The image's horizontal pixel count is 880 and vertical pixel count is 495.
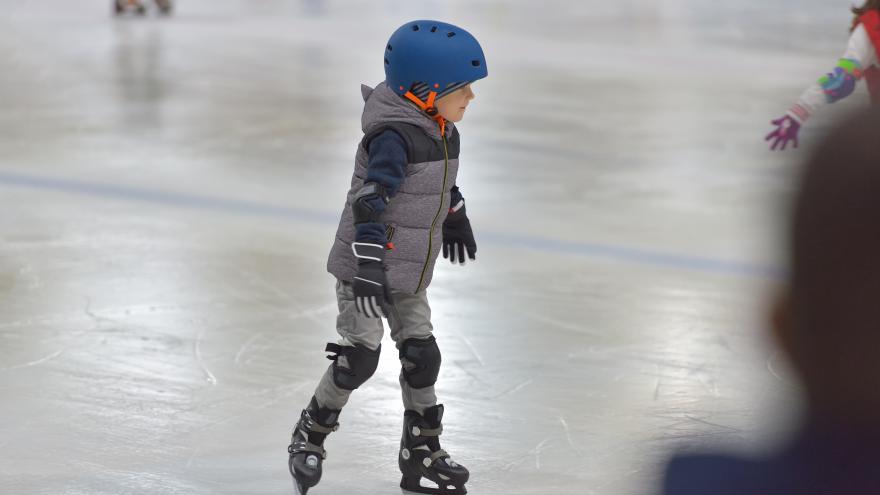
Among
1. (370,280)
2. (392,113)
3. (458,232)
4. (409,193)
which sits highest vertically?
(392,113)

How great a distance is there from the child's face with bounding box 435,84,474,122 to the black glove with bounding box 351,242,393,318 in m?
0.40

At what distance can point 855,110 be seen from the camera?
3.12ft

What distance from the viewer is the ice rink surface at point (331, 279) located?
3914mm

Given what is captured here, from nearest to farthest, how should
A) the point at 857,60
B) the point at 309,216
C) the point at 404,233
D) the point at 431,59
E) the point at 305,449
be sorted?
the point at 431,59
the point at 404,233
the point at 305,449
the point at 857,60
the point at 309,216

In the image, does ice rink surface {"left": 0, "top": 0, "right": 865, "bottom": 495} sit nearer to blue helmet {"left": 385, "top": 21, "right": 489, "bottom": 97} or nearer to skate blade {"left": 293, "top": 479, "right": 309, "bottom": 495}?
skate blade {"left": 293, "top": 479, "right": 309, "bottom": 495}

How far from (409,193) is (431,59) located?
33cm

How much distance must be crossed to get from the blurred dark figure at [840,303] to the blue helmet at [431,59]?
248cm

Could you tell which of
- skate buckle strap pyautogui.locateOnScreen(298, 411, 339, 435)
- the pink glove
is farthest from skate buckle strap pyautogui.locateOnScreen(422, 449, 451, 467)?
the pink glove

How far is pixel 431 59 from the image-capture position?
3.35 meters

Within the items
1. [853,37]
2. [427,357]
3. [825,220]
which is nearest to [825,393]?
[825,220]

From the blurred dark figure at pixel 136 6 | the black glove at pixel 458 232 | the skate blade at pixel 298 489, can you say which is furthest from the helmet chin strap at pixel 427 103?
the blurred dark figure at pixel 136 6

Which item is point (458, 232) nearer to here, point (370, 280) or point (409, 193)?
point (409, 193)

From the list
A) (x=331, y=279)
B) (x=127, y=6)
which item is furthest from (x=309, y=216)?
(x=127, y=6)

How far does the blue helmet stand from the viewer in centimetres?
336
